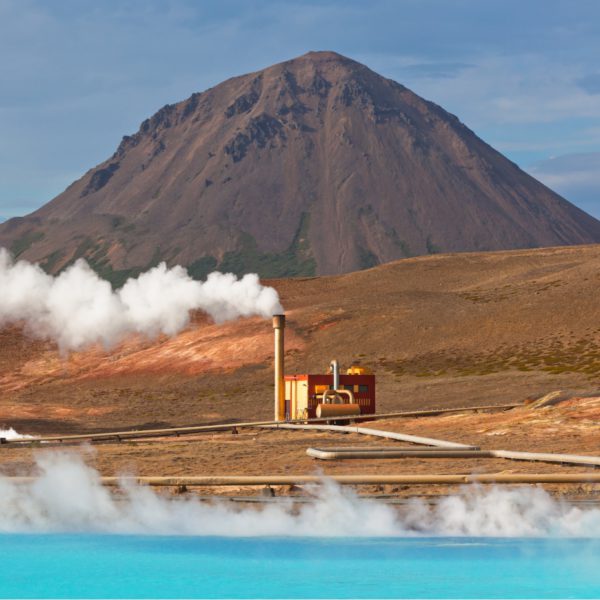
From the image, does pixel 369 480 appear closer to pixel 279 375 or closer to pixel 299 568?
pixel 299 568

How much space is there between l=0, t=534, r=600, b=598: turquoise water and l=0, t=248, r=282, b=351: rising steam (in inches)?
3742

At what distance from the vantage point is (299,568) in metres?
20.8

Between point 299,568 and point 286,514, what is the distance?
289 centimetres

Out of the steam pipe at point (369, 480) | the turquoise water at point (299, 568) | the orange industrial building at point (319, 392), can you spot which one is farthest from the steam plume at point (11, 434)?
the turquoise water at point (299, 568)

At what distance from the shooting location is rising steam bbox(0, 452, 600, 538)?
2294cm

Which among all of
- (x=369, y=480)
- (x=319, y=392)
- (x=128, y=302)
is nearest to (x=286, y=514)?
(x=369, y=480)

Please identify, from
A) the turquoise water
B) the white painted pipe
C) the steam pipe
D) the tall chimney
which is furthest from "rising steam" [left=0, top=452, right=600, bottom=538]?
the tall chimney

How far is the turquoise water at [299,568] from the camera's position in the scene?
63.8ft

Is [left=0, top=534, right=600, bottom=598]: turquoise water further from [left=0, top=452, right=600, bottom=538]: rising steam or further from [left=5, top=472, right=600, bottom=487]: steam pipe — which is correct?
[left=5, top=472, right=600, bottom=487]: steam pipe

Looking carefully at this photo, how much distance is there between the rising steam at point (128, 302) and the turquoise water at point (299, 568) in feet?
312

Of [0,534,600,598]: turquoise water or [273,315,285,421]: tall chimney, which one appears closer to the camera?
[0,534,600,598]: turquoise water

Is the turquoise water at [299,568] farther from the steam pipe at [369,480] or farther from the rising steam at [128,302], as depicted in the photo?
the rising steam at [128,302]

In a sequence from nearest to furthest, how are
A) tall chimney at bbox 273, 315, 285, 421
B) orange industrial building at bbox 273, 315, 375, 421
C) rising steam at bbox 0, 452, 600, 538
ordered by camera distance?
1. rising steam at bbox 0, 452, 600, 538
2. orange industrial building at bbox 273, 315, 375, 421
3. tall chimney at bbox 273, 315, 285, 421

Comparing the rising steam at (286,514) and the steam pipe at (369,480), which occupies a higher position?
the steam pipe at (369,480)
